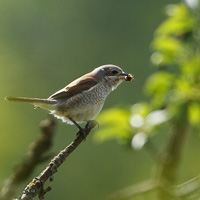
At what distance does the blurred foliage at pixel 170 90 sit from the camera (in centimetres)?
305

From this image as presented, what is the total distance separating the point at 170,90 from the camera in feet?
10.6

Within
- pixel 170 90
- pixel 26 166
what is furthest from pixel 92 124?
pixel 26 166

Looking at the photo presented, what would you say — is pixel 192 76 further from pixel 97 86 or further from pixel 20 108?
pixel 20 108

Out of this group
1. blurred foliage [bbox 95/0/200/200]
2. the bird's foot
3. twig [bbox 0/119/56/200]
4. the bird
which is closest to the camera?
twig [bbox 0/119/56/200]

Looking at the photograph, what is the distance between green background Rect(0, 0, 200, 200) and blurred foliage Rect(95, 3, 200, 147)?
3049mm

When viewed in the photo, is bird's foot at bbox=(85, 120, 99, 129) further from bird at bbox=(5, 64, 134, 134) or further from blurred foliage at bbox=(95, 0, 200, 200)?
bird at bbox=(5, 64, 134, 134)

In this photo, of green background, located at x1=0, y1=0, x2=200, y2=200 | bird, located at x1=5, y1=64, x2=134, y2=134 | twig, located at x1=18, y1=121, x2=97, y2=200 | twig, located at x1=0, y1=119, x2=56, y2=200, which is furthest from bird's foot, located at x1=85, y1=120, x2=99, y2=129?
green background, located at x1=0, y1=0, x2=200, y2=200

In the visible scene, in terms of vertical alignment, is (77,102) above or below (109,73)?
below

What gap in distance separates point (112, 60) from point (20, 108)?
2.42m

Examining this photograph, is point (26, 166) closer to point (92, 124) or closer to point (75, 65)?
point (92, 124)

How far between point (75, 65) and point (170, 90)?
297 inches

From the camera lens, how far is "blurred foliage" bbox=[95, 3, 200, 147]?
10.0 feet

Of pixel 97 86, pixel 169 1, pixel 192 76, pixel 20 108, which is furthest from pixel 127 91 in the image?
pixel 192 76

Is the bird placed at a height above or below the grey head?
below
